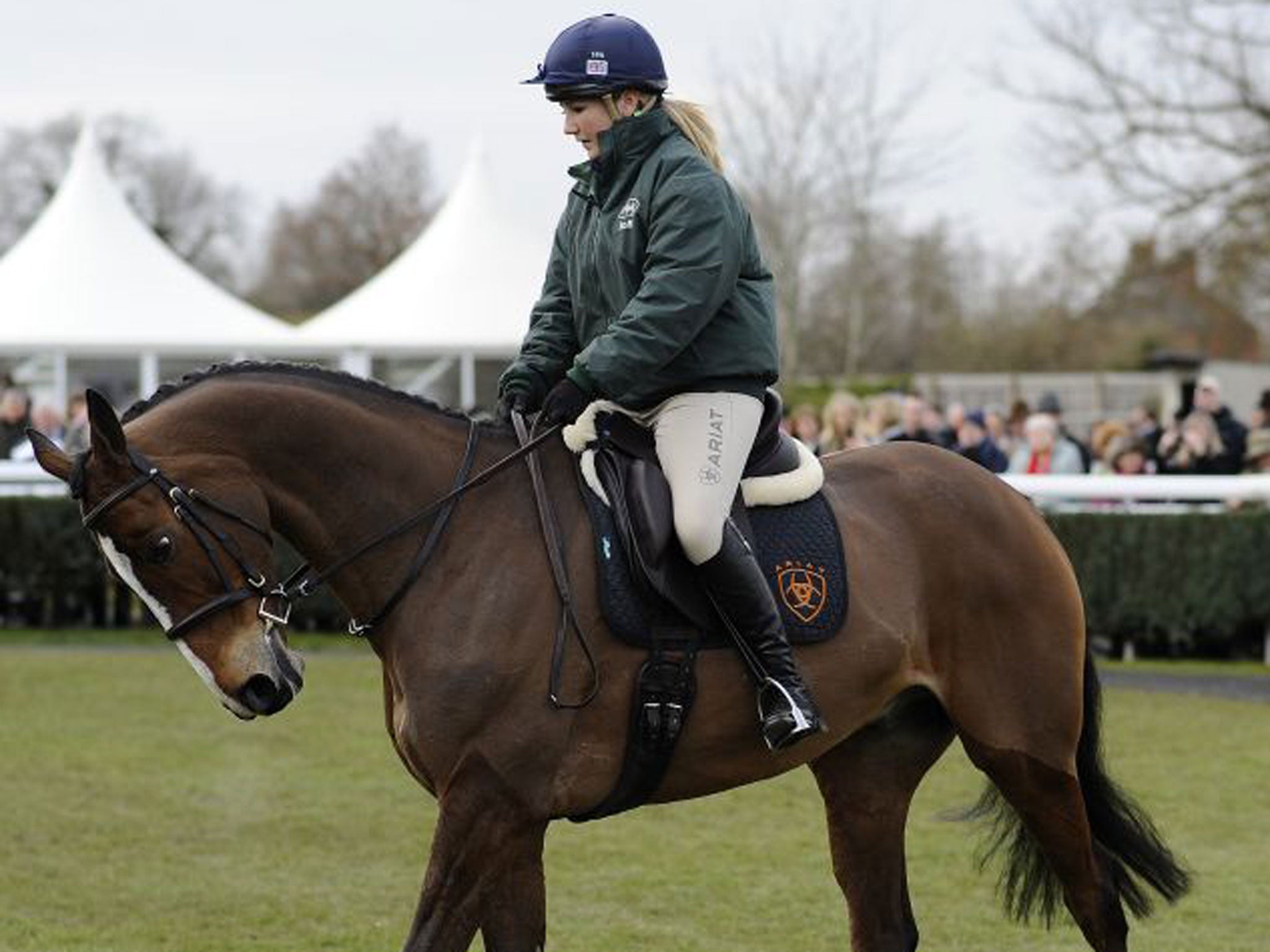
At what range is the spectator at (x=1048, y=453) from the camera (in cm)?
1578

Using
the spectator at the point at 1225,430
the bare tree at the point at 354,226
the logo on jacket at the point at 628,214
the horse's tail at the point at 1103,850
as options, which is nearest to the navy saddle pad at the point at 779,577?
the logo on jacket at the point at 628,214

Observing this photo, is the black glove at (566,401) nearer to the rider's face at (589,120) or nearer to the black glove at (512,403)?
the black glove at (512,403)

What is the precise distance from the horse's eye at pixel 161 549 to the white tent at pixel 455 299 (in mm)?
21633

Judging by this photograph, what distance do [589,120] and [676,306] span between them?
61cm

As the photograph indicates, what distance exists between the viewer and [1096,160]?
102 ft

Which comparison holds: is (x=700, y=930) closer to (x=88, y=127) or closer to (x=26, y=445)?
(x=26, y=445)

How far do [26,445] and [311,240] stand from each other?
4021 centimetres

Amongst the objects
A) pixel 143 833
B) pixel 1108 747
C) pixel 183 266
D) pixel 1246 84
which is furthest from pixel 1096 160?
pixel 143 833

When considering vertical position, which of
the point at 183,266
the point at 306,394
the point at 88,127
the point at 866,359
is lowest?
the point at 866,359

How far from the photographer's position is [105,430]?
4.86m

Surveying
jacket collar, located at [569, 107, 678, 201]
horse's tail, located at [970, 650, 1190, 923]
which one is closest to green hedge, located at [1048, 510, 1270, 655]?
horse's tail, located at [970, 650, 1190, 923]

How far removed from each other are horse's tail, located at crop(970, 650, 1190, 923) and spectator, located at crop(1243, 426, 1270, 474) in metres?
10.4

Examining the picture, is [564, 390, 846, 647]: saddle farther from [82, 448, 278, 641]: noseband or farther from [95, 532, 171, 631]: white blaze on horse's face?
[95, 532, 171, 631]: white blaze on horse's face

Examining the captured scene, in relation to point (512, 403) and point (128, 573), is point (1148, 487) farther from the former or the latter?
point (128, 573)
